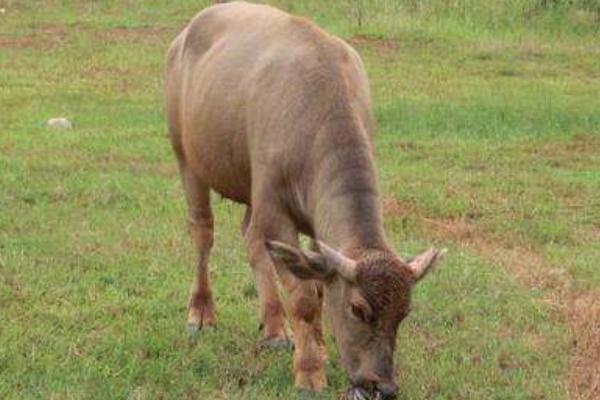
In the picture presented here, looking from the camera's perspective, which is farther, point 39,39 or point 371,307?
point 39,39

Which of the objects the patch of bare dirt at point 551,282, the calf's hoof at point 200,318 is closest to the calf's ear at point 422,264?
the patch of bare dirt at point 551,282

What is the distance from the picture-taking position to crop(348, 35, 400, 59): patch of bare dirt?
1959cm

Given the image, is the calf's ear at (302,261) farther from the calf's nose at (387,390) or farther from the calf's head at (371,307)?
the calf's nose at (387,390)

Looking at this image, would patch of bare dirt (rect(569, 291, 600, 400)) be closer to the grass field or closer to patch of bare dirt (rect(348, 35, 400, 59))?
the grass field

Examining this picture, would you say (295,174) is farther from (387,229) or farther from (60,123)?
(60,123)

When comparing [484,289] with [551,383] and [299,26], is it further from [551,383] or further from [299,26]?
[299,26]

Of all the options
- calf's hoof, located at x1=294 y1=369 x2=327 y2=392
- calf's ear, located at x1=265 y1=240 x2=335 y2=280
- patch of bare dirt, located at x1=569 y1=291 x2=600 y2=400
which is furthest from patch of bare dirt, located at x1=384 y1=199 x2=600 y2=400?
calf's ear, located at x1=265 y1=240 x2=335 y2=280

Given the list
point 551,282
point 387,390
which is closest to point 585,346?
point 551,282

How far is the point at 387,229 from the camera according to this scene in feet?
31.9

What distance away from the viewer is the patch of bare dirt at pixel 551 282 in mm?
6556

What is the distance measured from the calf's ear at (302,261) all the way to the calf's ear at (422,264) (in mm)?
346

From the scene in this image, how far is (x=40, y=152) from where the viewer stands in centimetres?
1221

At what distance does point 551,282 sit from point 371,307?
3.30 m

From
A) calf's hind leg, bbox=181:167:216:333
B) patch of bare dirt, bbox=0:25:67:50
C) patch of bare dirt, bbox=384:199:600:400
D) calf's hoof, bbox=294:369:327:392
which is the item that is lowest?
patch of bare dirt, bbox=0:25:67:50
